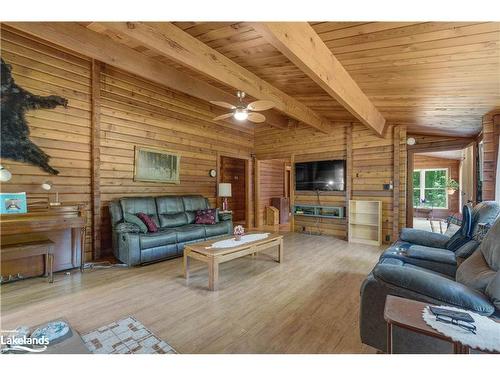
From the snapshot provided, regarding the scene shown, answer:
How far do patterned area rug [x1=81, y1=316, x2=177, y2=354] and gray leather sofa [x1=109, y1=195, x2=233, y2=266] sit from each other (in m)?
1.65

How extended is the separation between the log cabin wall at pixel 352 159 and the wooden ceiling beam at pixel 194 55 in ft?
7.65

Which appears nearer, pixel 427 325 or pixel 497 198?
pixel 427 325

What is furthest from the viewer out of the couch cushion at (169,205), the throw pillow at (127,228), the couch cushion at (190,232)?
the couch cushion at (169,205)

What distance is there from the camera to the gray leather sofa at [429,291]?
4.57ft

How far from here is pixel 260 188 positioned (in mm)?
7562

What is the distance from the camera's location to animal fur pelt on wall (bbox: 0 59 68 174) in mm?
3211

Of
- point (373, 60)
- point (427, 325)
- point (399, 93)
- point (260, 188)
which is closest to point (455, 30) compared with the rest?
point (373, 60)

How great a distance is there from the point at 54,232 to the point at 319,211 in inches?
205

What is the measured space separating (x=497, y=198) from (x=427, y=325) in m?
3.63

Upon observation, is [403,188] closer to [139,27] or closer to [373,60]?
[373,60]

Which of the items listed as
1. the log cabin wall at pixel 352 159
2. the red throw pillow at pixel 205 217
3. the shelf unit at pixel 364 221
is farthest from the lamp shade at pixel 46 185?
the shelf unit at pixel 364 221

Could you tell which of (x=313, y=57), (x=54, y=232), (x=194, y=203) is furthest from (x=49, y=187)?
(x=313, y=57)

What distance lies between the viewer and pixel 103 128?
13.8ft

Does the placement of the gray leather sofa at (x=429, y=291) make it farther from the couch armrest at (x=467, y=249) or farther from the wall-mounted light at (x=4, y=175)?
the wall-mounted light at (x=4, y=175)
